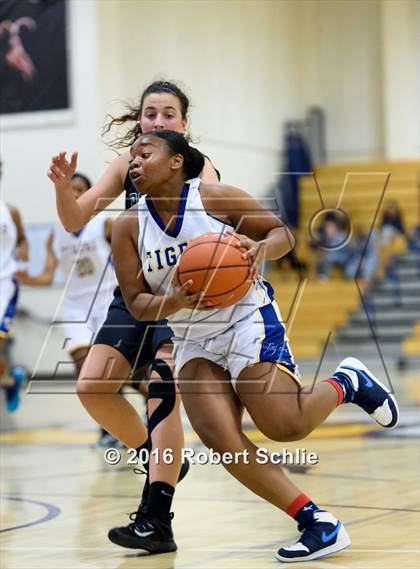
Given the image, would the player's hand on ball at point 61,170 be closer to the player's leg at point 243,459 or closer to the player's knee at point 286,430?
the player's leg at point 243,459

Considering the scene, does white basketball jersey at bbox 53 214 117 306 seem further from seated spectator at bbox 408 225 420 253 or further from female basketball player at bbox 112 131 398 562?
seated spectator at bbox 408 225 420 253

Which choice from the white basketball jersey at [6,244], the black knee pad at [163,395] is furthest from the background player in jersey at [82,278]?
the black knee pad at [163,395]

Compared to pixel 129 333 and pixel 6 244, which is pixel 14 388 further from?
pixel 129 333

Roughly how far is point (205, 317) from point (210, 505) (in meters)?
1.63

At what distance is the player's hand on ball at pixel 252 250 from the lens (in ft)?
13.8

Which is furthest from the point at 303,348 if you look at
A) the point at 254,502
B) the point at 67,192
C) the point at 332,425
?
the point at 67,192

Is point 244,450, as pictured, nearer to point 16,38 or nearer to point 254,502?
point 254,502

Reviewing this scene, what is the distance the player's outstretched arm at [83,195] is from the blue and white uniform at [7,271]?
11.4ft

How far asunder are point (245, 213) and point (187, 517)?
5.54 ft

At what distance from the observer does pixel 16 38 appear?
15820 millimetres

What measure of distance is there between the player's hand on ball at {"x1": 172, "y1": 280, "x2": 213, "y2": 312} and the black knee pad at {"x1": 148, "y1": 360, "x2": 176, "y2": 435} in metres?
0.60

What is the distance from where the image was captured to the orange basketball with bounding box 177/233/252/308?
13.6 ft

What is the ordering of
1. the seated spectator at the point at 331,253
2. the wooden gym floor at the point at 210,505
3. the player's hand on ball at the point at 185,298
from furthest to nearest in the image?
1. the seated spectator at the point at 331,253
2. the wooden gym floor at the point at 210,505
3. the player's hand on ball at the point at 185,298

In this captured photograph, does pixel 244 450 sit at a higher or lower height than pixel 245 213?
lower
